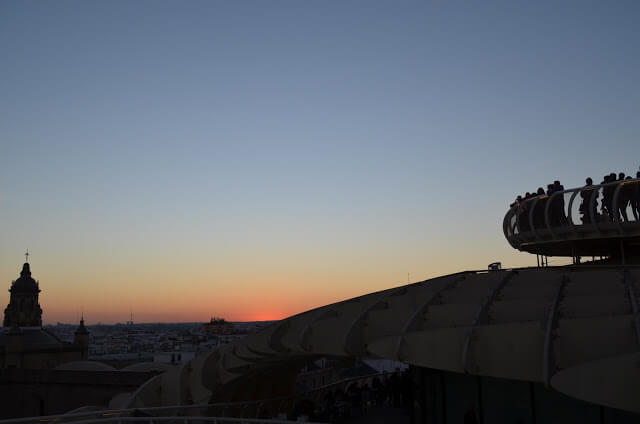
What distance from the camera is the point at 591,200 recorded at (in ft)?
51.3

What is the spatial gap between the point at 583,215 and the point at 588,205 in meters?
0.36

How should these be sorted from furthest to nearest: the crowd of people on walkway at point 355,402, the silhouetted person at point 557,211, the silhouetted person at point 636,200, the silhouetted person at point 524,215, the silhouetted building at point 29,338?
the silhouetted building at point 29,338, the silhouetted person at point 524,215, the crowd of people on walkway at point 355,402, the silhouetted person at point 557,211, the silhouetted person at point 636,200

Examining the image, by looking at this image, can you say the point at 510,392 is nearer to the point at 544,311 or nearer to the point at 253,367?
the point at 544,311

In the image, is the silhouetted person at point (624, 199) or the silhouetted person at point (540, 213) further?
the silhouetted person at point (540, 213)

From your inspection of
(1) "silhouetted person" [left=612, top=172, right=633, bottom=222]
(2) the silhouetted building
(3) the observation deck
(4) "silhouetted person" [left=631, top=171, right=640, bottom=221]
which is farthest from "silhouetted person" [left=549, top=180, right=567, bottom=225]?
(2) the silhouetted building

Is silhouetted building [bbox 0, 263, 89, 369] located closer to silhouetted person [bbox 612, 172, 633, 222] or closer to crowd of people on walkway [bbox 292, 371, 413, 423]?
crowd of people on walkway [bbox 292, 371, 413, 423]

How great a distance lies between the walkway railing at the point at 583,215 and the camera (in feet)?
49.9

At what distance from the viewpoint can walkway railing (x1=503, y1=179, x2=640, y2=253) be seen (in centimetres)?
1521

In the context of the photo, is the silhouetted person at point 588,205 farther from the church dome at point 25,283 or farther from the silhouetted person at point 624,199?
the church dome at point 25,283

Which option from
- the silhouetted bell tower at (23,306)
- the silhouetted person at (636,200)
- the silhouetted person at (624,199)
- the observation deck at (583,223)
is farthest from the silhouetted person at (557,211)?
the silhouetted bell tower at (23,306)

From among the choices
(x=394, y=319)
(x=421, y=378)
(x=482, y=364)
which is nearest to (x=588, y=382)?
(x=482, y=364)

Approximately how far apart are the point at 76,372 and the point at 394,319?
55.6 meters

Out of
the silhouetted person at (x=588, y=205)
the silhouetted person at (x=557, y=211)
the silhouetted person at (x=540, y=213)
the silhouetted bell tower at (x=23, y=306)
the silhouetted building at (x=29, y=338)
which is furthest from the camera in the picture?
the silhouetted bell tower at (x=23, y=306)

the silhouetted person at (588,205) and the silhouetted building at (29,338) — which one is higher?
the silhouetted person at (588,205)
